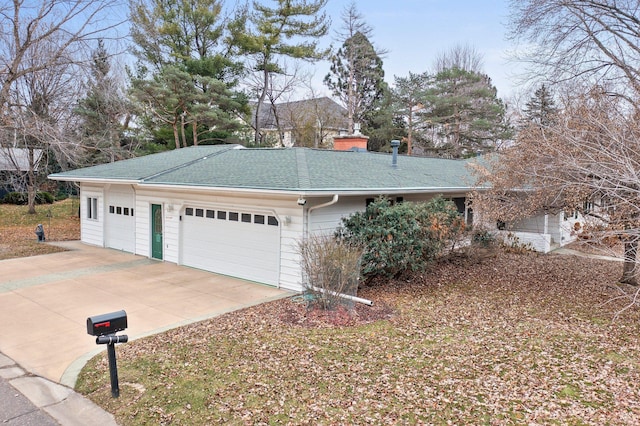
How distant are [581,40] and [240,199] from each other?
9.69m

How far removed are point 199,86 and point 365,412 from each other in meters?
23.5

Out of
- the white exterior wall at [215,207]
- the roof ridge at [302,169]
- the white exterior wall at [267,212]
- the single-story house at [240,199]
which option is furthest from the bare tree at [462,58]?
the white exterior wall at [215,207]

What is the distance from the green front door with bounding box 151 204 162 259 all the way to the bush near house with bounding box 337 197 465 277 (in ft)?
19.5

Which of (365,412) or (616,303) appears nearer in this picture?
(365,412)

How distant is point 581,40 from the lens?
10.9 metres

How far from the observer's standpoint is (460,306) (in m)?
8.32

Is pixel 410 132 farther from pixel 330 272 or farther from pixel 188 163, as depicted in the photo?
pixel 330 272

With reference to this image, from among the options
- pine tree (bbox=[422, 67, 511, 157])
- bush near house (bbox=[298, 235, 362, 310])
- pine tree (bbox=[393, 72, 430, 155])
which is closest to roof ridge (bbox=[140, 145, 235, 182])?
bush near house (bbox=[298, 235, 362, 310])

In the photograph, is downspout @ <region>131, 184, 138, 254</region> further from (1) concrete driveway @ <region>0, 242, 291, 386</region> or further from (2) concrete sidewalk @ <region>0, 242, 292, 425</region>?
(1) concrete driveway @ <region>0, 242, 291, 386</region>

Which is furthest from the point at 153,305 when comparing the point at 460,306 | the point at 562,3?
the point at 562,3

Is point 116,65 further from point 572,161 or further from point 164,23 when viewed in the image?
point 572,161

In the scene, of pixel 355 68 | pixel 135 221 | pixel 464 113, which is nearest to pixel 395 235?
pixel 135 221

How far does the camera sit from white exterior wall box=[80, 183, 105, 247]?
14.5m

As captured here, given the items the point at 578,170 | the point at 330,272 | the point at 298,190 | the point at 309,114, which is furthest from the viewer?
the point at 309,114
